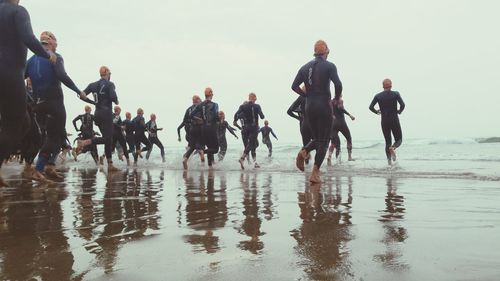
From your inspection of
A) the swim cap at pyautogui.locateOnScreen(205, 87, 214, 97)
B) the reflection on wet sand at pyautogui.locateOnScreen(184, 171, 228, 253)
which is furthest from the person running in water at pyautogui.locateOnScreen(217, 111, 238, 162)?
the reflection on wet sand at pyautogui.locateOnScreen(184, 171, 228, 253)

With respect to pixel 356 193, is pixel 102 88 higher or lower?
higher

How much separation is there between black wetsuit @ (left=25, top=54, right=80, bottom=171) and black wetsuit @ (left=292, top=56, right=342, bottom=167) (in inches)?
128

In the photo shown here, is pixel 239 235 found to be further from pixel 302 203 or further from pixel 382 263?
pixel 302 203

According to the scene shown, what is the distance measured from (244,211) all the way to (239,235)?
A: 875mm

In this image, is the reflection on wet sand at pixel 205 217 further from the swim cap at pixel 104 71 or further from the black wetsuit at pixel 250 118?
the black wetsuit at pixel 250 118

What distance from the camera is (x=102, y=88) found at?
356 inches

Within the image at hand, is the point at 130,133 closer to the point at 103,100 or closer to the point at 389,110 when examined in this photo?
the point at 103,100

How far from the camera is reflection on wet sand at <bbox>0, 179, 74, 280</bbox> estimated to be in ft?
5.08

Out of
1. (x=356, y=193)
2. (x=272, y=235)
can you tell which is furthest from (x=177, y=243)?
(x=356, y=193)

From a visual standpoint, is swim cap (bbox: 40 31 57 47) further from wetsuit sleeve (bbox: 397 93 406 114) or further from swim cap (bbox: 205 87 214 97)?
wetsuit sleeve (bbox: 397 93 406 114)

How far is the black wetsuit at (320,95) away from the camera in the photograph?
19.8 ft

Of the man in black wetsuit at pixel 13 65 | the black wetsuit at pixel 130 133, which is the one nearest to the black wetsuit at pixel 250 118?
the black wetsuit at pixel 130 133

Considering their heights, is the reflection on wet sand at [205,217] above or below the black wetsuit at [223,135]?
below

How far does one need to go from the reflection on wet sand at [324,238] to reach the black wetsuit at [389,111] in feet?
22.9
